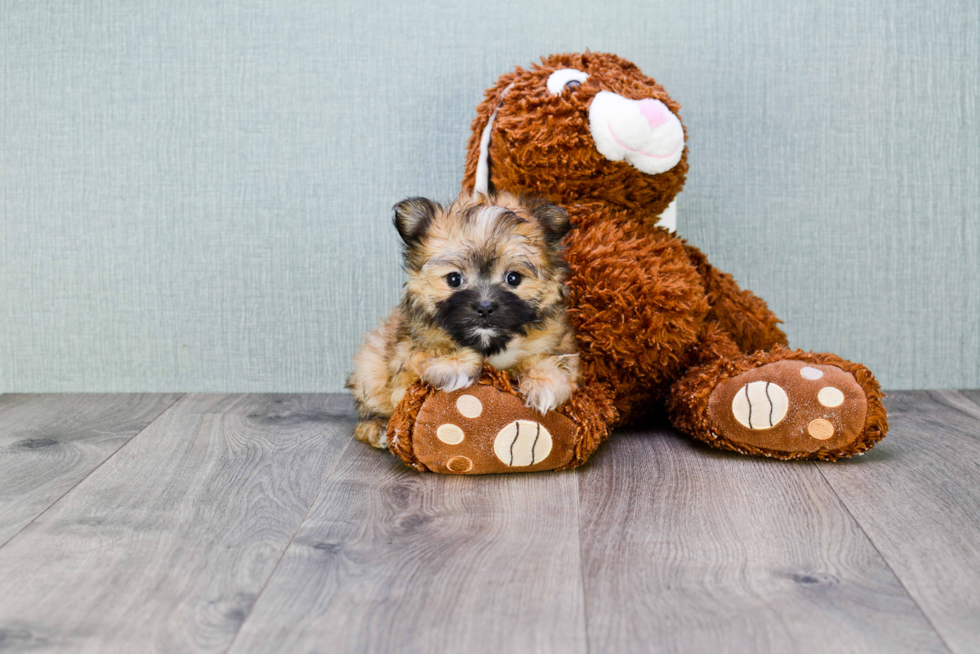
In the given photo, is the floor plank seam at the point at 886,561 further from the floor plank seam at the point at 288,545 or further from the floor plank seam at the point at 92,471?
the floor plank seam at the point at 92,471

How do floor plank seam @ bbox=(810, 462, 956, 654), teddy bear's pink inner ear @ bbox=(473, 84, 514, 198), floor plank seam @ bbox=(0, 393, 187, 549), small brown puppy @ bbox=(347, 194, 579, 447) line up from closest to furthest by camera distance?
floor plank seam @ bbox=(810, 462, 956, 654) → floor plank seam @ bbox=(0, 393, 187, 549) → small brown puppy @ bbox=(347, 194, 579, 447) → teddy bear's pink inner ear @ bbox=(473, 84, 514, 198)

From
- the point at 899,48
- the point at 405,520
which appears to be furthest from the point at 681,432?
the point at 899,48

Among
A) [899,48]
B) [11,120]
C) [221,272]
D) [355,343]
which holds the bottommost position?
[355,343]

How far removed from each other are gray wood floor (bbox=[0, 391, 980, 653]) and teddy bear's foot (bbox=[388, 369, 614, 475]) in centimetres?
4

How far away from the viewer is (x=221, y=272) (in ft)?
7.18

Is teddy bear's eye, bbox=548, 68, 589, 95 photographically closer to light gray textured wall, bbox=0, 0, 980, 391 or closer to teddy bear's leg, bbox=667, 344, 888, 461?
light gray textured wall, bbox=0, 0, 980, 391

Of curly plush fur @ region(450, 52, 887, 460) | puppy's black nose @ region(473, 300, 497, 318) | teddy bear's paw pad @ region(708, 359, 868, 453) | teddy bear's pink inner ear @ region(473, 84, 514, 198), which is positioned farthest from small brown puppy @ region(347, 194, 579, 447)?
teddy bear's paw pad @ region(708, 359, 868, 453)

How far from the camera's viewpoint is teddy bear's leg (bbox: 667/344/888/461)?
5.03 feet

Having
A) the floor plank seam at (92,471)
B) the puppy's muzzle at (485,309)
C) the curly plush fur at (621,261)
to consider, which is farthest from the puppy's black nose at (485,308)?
the floor plank seam at (92,471)

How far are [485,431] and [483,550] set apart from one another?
316 mm

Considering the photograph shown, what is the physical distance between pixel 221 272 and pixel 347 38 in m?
0.69

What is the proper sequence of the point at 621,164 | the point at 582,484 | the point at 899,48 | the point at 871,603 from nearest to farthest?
the point at 871,603 < the point at 582,484 < the point at 621,164 < the point at 899,48

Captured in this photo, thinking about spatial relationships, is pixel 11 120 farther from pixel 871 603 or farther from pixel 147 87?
pixel 871 603

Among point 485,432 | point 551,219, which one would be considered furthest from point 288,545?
point 551,219
